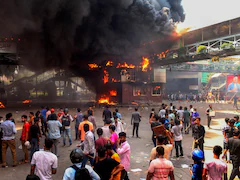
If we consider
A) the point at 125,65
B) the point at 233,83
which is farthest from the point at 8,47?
the point at 233,83

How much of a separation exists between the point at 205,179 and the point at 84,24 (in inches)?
742

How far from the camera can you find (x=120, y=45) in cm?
2094

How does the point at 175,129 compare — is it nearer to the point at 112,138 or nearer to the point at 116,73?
the point at 112,138

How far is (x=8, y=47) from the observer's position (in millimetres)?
19219

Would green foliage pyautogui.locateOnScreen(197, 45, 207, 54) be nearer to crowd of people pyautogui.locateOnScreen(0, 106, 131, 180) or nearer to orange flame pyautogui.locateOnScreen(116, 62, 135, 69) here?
orange flame pyautogui.locateOnScreen(116, 62, 135, 69)

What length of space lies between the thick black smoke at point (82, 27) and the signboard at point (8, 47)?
105 cm

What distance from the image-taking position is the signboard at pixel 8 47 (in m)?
19.0

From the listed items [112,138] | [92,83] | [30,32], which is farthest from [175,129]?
[92,83]

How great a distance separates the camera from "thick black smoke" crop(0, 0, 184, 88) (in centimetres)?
1670

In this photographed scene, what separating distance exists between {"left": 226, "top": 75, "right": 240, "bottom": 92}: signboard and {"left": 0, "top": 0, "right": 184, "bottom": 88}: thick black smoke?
14882 millimetres

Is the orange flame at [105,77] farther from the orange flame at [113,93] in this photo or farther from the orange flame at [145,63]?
the orange flame at [145,63]

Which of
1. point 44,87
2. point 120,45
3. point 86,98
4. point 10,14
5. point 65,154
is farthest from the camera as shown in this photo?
point 86,98

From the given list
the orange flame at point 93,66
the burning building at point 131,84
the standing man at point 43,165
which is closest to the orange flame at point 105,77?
the burning building at point 131,84

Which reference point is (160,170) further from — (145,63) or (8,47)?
(145,63)
